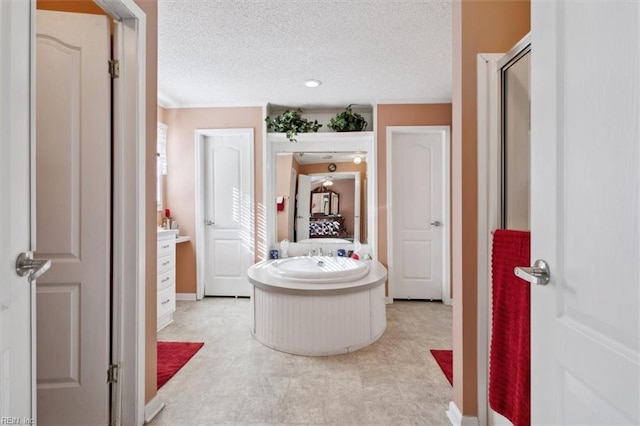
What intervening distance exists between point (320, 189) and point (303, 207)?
32cm

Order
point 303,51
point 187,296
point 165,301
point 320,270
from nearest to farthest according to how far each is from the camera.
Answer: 1. point 303,51
2. point 320,270
3. point 165,301
4. point 187,296

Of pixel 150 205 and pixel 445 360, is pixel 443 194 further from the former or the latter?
pixel 150 205

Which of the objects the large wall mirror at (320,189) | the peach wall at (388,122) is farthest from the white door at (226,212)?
the peach wall at (388,122)

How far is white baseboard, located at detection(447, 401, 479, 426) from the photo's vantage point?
1553 mm

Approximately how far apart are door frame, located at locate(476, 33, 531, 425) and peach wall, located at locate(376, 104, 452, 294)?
7.17 feet

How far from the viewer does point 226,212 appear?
3.91 m

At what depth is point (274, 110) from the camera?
3980 mm

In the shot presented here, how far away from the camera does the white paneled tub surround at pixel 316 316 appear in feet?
7.86
